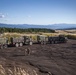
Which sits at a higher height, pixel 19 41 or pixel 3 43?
pixel 19 41

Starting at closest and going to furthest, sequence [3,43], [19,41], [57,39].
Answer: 1. [3,43]
2. [19,41]
3. [57,39]

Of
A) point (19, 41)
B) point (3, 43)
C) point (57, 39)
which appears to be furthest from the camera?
point (57, 39)

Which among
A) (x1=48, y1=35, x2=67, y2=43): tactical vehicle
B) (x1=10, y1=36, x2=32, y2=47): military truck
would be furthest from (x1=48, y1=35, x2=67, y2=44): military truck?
(x1=10, y1=36, x2=32, y2=47): military truck

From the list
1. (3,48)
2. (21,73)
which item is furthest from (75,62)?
(3,48)

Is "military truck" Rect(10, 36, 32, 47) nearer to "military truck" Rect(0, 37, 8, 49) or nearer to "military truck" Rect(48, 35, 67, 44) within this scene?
"military truck" Rect(0, 37, 8, 49)

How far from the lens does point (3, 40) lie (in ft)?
152

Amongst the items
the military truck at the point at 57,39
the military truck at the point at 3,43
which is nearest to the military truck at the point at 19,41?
the military truck at the point at 3,43

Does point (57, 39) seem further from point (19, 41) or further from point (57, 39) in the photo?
point (19, 41)

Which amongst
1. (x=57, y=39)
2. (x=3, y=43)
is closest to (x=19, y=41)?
(x=3, y=43)

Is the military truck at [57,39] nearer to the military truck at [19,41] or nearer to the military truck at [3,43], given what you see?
the military truck at [19,41]

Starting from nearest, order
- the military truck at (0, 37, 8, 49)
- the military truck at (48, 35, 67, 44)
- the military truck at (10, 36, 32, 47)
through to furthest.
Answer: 1. the military truck at (0, 37, 8, 49)
2. the military truck at (10, 36, 32, 47)
3. the military truck at (48, 35, 67, 44)

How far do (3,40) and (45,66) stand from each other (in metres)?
22.0

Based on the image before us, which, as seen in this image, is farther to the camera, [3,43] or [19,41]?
[19,41]

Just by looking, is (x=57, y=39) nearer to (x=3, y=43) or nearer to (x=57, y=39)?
(x=57, y=39)
